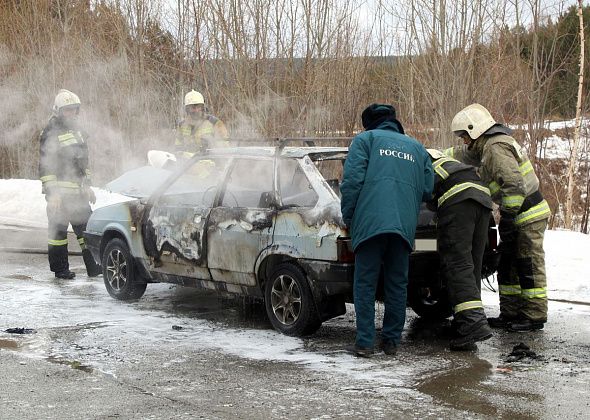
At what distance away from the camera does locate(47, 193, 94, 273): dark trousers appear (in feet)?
33.1

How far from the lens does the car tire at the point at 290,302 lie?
22.9 feet

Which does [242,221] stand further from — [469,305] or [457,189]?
[469,305]

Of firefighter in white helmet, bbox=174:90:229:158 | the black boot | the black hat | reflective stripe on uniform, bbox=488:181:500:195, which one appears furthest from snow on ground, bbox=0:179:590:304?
the black boot

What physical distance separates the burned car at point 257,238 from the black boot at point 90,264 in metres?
1.03

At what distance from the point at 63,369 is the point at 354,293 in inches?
84.9

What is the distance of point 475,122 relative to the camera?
7.43m

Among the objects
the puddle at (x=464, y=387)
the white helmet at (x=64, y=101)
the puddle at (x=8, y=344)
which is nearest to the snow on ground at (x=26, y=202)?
the white helmet at (x=64, y=101)

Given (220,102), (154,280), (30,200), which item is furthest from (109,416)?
(30,200)

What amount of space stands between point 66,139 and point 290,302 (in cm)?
422

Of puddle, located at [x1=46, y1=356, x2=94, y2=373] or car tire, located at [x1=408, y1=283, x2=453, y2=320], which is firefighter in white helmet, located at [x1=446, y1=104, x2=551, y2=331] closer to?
car tire, located at [x1=408, y1=283, x2=453, y2=320]

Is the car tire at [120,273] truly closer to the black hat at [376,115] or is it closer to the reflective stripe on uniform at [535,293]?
the black hat at [376,115]

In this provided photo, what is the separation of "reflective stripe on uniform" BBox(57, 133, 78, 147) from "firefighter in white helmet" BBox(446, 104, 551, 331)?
4705 millimetres

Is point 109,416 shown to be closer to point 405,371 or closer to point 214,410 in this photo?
point 214,410

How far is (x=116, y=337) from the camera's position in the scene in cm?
710
